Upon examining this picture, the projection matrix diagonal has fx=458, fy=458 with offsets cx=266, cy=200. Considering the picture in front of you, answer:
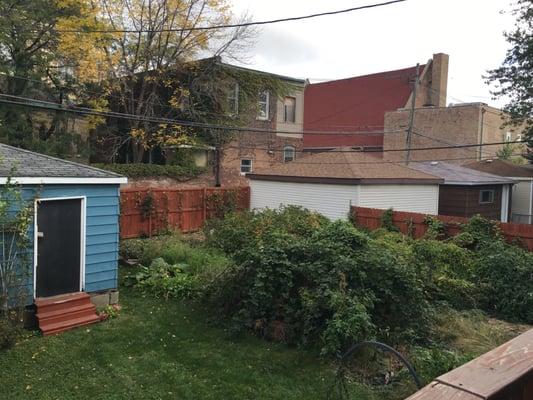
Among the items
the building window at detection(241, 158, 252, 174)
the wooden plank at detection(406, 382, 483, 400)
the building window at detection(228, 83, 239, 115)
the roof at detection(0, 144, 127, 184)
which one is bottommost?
the wooden plank at detection(406, 382, 483, 400)

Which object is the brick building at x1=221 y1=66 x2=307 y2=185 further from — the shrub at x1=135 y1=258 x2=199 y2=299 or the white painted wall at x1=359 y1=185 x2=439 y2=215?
the shrub at x1=135 y1=258 x2=199 y2=299

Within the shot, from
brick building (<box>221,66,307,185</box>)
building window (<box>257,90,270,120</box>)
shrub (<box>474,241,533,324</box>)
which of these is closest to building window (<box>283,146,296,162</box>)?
brick building (<box>221,66,307,185</box>)

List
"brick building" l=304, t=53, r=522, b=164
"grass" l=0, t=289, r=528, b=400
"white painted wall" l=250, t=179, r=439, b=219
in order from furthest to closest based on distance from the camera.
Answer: "brick building" l=304, t=53, r=522, b=164
"white painted wall" l=250, t=179, r=439, b=219
"grass" l=0, t=289, r=528, b=400

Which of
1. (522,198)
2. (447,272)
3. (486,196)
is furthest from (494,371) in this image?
(522,198)

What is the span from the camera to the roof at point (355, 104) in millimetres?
34375

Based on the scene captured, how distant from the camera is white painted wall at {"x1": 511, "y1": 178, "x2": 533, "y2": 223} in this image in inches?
930

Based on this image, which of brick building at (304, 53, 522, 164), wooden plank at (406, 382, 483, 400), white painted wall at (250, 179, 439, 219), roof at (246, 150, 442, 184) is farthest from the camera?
brick building at (304, 53, 522, 164)

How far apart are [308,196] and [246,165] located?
6679mm

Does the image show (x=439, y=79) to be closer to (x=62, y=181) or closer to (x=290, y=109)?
(x=290, y=109)

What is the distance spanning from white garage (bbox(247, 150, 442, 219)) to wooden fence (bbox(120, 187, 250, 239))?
1734 millimetres

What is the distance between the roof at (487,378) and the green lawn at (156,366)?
14.7ft

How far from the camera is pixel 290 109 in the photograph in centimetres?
2589

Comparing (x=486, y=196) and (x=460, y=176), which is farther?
(x=486, y=196)

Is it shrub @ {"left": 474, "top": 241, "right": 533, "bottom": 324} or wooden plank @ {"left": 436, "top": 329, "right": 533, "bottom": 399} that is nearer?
wooden plank @ {"left": 436, "top": 329, "right": 533, "bottom": 399}
